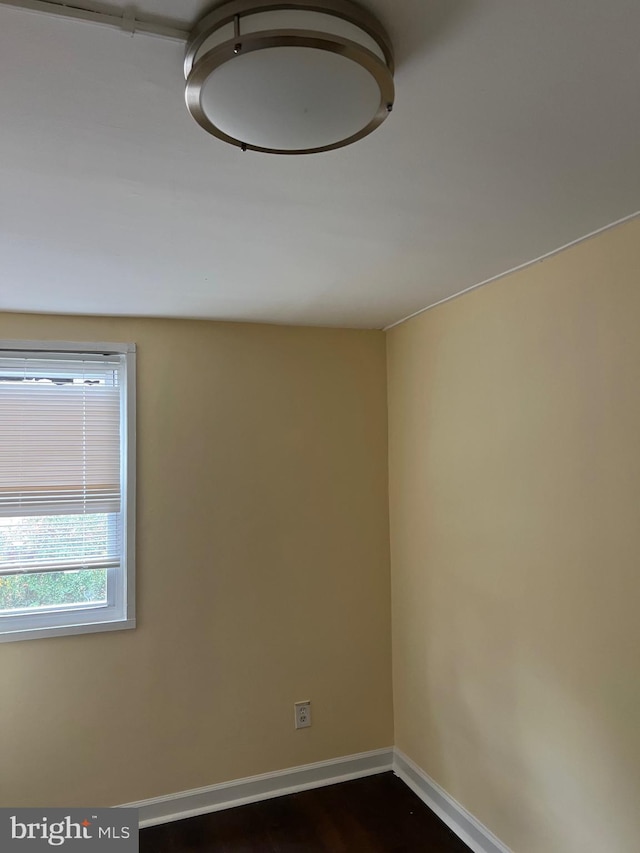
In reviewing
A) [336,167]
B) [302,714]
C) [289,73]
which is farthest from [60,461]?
[289,73]

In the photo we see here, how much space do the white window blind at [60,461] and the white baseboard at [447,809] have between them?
5.67 ft

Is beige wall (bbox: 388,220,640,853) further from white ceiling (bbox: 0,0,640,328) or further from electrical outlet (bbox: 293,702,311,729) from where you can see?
electrical outlet (bbox: 293,702,311,729)

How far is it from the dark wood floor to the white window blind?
120cm

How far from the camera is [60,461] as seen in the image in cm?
265

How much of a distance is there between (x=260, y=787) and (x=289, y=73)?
2.95 m

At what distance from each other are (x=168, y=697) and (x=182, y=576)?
54cm

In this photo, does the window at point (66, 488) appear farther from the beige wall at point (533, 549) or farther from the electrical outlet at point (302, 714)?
the beige wall at point (533, 549)

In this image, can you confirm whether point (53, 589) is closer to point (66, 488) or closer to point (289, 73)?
point (66, 488)

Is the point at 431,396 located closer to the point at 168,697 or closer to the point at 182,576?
the point at 182,576

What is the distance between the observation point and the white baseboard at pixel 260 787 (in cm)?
265

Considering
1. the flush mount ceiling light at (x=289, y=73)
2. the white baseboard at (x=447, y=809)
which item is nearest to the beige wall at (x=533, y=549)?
the white baseboard at (x=447, y=809)

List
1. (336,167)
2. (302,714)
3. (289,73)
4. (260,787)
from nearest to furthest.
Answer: (289,73), (336,167), (260,787), (302,714)

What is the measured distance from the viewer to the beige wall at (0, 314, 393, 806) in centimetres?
258

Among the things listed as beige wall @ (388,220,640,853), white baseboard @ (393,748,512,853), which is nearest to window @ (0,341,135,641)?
beige wall @ (388,220,640,853)
